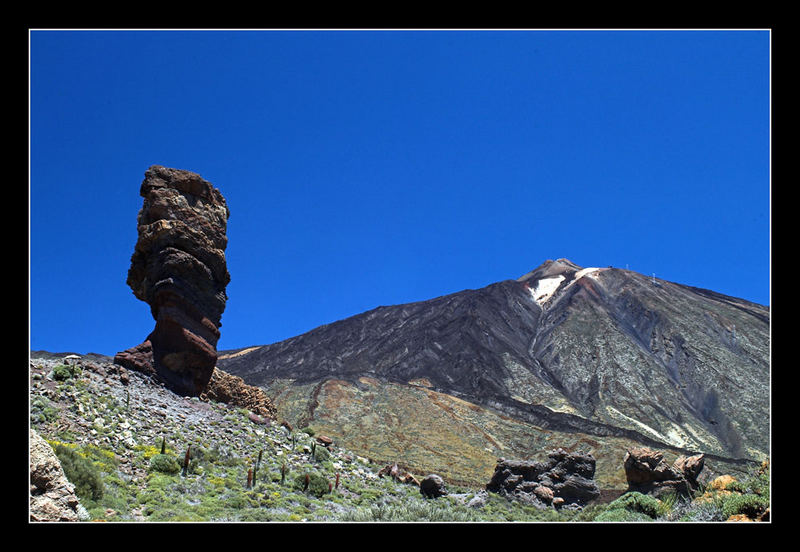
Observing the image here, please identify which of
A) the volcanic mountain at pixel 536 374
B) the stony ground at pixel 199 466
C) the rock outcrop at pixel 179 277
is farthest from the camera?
the volcanic mountain at pixel 536 374

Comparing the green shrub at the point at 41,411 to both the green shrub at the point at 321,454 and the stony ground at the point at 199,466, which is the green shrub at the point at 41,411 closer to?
the stony ground at the point at 199,466

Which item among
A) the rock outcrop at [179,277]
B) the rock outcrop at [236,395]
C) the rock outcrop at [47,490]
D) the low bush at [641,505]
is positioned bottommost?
the low bush at [641,505]

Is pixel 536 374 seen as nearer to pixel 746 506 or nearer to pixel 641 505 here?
pixel 641 505

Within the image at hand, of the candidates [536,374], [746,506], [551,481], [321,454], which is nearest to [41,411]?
[321,454]

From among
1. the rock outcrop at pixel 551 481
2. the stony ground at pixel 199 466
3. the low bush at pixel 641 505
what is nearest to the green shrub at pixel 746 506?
the stony ground at pixel 199 466

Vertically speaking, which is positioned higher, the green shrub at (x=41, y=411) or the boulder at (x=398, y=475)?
the green shrub at (x=41, y=411)

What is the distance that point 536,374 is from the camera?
71.6 meters

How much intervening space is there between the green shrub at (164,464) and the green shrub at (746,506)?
38.1 ft

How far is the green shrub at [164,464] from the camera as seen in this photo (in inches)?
518

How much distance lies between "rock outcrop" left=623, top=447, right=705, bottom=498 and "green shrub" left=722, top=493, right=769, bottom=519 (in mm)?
9811

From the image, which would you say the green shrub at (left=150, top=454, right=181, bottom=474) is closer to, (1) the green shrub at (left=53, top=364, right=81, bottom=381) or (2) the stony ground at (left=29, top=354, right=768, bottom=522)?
(2) the stony ground at (left=29, top=354, right=768, bottom=522)

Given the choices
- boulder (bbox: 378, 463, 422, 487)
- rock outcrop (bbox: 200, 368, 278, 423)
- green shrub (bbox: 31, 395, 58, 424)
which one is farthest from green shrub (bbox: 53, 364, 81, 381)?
boulder (bbox: 378, 463, 422, 487)

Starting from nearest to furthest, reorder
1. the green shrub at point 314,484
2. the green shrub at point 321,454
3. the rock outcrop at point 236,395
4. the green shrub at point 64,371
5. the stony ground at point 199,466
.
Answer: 1. the stony ground at point 199,466
2. the green shrub at point 314,484
3. the green shrub at point 64,371
4. the green shrub at point 321,454
5. the rock outcrop at point 236,395

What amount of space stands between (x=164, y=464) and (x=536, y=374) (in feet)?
208
